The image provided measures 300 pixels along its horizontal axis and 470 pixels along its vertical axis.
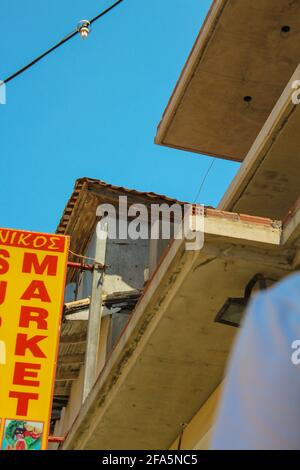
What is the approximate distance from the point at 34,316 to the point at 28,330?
0.73 feet

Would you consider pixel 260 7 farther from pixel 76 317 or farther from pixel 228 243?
pixel 76 317

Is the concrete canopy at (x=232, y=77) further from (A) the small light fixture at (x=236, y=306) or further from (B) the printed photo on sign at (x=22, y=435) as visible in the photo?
(B) the printed photo on sign at (x=22, y=435)

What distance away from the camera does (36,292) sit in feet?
34.6

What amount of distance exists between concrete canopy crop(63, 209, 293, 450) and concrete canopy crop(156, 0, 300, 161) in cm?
497

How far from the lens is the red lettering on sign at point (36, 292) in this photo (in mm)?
10453

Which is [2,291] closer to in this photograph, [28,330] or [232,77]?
[28,330]

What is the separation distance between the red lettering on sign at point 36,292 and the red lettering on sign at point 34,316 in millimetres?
152

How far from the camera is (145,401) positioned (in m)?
9.31

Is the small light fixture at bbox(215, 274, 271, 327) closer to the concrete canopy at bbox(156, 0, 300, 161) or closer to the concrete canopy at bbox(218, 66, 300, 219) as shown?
the concrete canopy at bbox(218, 66, 300, 219)

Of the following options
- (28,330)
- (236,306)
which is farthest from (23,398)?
(236,306)

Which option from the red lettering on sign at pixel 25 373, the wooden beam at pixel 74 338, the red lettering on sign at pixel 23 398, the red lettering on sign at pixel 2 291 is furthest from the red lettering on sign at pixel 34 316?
the wooden beam at pixel 74 338
